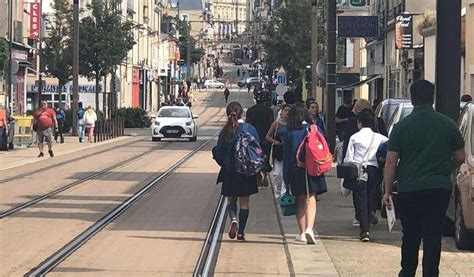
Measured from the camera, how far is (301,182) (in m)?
13.5

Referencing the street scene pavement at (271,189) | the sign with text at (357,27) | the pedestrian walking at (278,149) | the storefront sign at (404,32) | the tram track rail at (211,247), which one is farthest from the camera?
the storefront sign at (404,32)

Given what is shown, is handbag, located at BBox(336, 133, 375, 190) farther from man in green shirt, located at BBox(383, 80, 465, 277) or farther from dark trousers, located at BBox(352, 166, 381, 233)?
man in green shirt, located at BBox(383, 80, 465, 277)

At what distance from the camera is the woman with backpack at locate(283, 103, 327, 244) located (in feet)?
44.3

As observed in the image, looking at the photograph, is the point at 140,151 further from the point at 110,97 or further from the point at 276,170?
the point at 110,97

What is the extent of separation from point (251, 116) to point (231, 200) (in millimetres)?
7009

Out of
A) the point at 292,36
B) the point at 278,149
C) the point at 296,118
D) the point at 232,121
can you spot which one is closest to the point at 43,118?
the point at 278,149

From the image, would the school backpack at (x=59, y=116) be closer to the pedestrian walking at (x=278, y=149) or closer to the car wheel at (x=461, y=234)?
the pedestrian walking at (x=278, y=149)

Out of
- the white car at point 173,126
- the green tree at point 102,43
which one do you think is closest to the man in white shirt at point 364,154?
the white car at point 173,126

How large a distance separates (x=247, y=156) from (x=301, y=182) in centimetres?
75

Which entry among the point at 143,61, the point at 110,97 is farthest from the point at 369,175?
the point at 143,61

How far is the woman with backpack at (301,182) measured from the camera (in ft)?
44.3

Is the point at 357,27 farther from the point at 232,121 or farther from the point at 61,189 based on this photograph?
the point at 232,121

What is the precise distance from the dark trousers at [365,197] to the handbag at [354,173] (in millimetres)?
75

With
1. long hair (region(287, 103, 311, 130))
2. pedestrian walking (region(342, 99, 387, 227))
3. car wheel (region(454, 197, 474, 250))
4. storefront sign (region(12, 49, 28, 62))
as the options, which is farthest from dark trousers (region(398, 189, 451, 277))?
storefront sign (region(12, 49, 28, 62))
